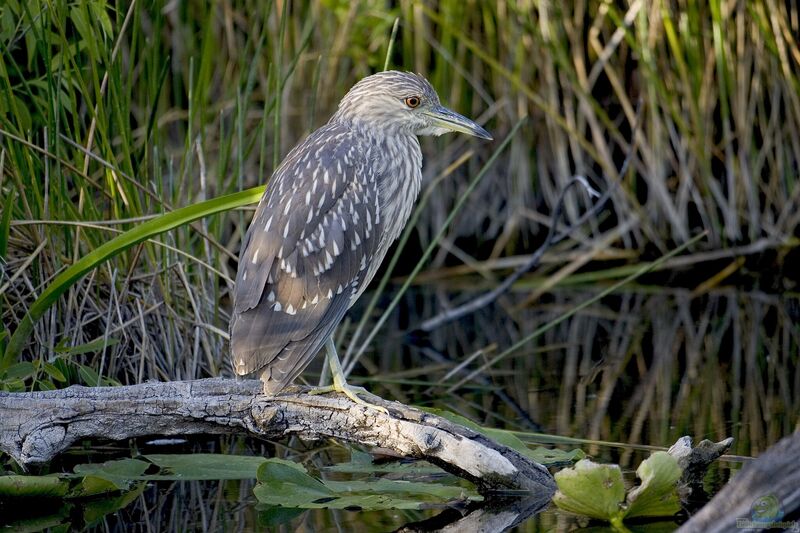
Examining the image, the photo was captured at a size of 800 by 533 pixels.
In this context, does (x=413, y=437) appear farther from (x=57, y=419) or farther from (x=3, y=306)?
(x=3, y=306)

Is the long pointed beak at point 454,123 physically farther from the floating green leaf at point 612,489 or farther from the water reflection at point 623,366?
the floating green leaf at point 612,489

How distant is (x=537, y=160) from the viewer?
8281 mm

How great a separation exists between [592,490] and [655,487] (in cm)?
22

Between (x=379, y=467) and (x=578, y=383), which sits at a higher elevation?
(x=379, y=467)

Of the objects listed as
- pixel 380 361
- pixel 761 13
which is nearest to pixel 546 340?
pixel 380 361

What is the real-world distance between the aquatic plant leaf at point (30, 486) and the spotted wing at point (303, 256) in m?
0.76

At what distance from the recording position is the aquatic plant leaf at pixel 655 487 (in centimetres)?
360

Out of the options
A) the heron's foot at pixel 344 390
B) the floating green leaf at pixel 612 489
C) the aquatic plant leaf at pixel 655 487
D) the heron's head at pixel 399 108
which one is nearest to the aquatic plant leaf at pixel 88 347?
the heron's foot at pixel 344 390

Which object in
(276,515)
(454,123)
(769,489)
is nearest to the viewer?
(769,489)

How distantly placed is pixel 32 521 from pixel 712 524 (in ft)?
7.36

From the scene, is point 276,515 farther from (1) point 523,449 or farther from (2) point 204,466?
(1) point 523,449

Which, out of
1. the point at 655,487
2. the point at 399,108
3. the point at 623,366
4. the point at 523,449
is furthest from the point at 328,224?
the point at 623,366

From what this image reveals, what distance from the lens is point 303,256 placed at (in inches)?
174

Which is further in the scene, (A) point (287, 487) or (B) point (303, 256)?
(B) point (303, 256)
